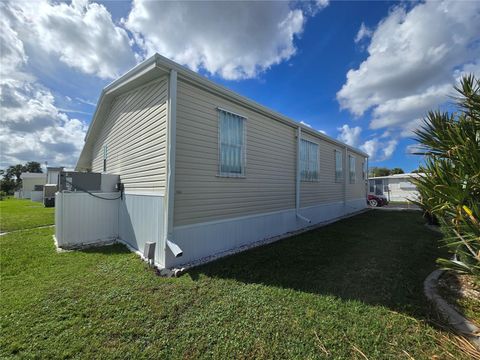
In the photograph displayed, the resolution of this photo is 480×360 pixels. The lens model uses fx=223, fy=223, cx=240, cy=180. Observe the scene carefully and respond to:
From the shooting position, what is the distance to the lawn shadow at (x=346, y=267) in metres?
3.18

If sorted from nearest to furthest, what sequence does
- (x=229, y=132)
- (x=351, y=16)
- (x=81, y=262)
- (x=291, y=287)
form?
1. (x=291, y=287)
2. (x=81, y=262)
3. (x=229, y=132)
4. (x=351, y=16)

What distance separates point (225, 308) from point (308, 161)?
6878 millimetres

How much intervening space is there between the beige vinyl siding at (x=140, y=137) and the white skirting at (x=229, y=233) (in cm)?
114

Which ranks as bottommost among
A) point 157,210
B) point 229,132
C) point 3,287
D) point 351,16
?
point 3,287

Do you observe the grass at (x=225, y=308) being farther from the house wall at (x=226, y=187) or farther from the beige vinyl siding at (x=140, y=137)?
the beige vinyl siding at (x=140, y=137)

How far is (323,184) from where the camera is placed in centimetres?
973

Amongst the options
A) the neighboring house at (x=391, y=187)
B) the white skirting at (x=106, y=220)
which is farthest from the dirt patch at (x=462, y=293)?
the neighboring house at (x=391, y=187)

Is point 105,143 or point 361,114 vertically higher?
point 361,114

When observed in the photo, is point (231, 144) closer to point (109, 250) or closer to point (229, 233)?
point (229, 233)

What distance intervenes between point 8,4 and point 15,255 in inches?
224

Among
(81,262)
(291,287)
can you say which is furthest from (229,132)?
(81,262)

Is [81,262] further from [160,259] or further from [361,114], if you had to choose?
[361,114]

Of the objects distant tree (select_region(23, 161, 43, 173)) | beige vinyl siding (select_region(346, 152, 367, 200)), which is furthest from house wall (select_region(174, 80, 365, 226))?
distant tree (select_region(23, 161, 43, 173))

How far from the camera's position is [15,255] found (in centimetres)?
495
